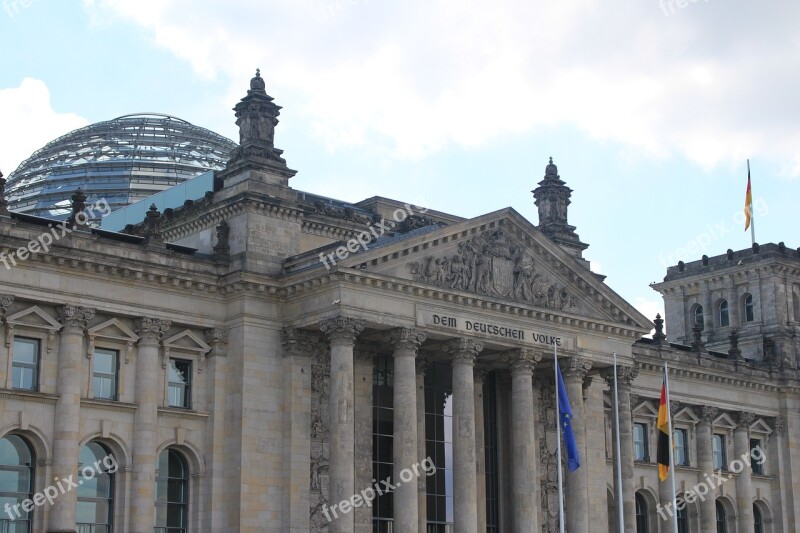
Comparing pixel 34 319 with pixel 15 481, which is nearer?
pixel 15 481

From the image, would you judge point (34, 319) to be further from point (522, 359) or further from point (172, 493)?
point (522, 359)

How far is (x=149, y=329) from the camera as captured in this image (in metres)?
50.3

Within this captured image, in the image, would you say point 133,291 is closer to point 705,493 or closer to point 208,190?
point 208,190

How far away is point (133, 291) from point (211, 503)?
845 cm

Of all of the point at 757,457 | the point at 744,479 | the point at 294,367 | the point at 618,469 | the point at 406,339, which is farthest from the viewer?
the point at 757,457

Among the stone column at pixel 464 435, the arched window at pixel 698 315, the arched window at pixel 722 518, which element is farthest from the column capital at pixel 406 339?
the arched window at pixel 698 315

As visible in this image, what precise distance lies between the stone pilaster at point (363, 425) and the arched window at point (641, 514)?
67.5ft

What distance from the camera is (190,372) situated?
52031 mm

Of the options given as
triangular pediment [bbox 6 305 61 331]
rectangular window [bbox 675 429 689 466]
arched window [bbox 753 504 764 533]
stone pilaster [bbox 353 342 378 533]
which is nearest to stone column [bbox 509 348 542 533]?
stone pilaster [bbox 353 342 378 533]

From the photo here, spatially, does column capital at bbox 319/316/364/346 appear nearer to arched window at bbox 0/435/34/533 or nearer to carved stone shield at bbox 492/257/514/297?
carved stone shield at bbox 492/257/514/297

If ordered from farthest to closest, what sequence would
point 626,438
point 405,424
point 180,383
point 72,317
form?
point 626,438
point 405,424
point 180,383
point 72,317

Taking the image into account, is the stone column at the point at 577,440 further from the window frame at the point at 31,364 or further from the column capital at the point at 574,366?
the window frame at the point at 31,364

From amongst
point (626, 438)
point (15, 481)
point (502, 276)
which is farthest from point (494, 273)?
point (15, 481)

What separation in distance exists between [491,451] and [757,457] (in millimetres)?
22887
